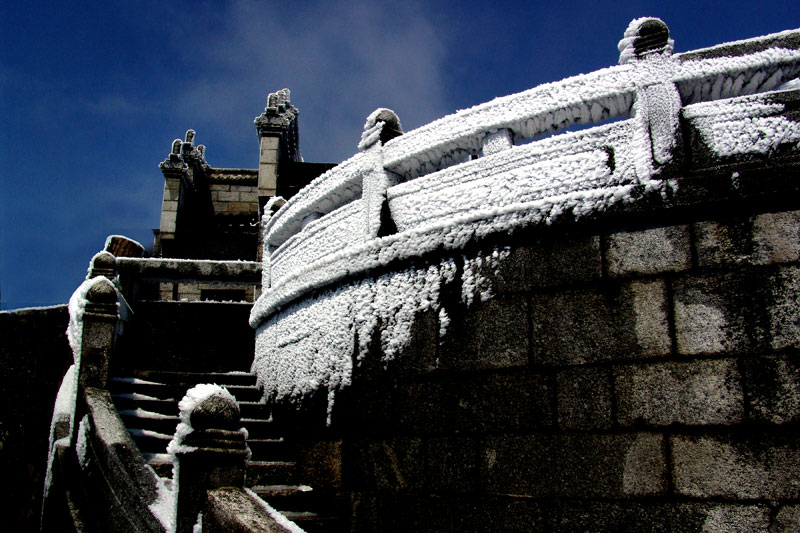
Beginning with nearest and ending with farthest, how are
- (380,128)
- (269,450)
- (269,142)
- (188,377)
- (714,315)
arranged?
(714,315) < (380,128) < (269,450) < (188,377) < (269,142)

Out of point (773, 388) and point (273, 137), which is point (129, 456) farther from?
point (273, 137)

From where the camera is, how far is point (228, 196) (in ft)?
59.2

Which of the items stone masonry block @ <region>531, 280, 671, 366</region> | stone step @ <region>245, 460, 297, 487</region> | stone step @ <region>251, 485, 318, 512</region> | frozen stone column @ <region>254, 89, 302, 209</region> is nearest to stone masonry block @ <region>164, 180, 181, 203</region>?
frozen stone column @ <region>254, 89, 302, 209</region>

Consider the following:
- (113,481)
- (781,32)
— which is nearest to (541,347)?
(781,32)

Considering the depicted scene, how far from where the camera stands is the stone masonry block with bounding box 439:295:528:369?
13.2ft

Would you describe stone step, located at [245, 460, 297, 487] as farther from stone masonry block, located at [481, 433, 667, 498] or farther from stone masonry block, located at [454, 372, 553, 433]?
stone masonry block, located at [481, 433, 667, 498]

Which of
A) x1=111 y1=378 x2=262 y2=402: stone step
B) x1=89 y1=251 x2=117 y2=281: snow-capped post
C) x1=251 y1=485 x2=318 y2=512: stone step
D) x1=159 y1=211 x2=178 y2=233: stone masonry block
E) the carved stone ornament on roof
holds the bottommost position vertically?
x1=251 y1=485 x2=318 y2=512: stone step

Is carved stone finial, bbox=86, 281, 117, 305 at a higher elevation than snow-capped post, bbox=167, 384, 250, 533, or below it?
higher

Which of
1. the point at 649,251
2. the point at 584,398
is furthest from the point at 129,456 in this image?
the point at 649,251

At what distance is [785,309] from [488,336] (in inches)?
67.4

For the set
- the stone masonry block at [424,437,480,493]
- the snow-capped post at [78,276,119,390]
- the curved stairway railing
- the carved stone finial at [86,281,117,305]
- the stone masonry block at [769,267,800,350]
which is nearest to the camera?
the stone masonry block at [769,267,800,350]

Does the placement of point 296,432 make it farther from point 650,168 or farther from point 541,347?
point 650,168

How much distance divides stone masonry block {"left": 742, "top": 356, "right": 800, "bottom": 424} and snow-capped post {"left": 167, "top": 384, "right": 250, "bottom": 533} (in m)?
2.89

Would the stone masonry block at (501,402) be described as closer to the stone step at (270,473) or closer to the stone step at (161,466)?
the stone step at (270,473)
